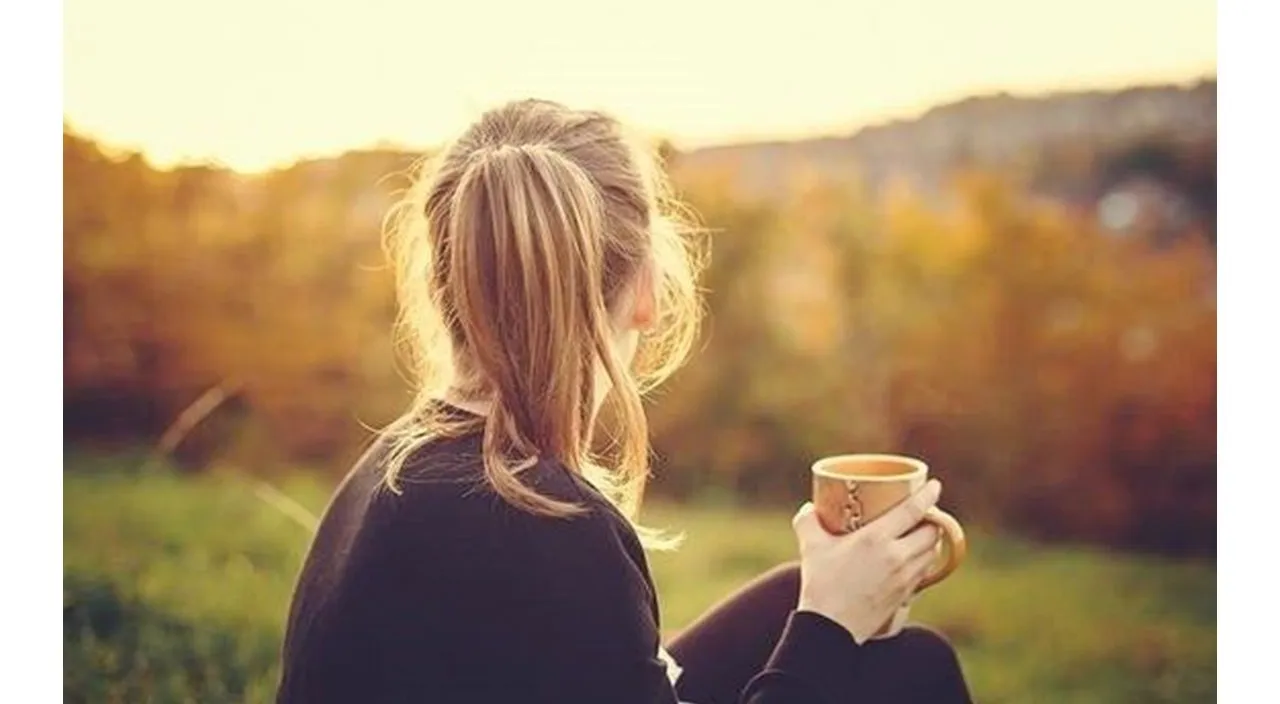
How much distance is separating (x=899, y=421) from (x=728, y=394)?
22cm

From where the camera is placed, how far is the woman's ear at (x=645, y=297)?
1.79 m

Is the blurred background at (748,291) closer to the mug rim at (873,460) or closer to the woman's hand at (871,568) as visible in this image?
the mug rim at (873,460)

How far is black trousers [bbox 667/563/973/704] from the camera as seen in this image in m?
1.89

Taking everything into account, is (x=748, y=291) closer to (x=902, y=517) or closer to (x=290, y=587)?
(x=902, y=517)

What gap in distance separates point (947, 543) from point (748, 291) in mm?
416

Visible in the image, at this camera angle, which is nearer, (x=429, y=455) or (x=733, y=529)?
(x=429, y=455)

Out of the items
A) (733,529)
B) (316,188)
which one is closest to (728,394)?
(733,529)

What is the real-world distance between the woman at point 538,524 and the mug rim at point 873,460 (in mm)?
31

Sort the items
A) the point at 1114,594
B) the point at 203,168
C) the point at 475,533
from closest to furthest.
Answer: the point at 475,533 → the point at 1114,594 → the point at 203,168

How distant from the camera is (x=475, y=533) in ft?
5.22

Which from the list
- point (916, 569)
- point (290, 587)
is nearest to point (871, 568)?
point (916, 569)

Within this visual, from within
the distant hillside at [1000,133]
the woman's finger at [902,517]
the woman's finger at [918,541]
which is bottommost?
the woman's finger at [918,541]

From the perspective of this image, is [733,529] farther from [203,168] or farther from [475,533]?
[203,168]

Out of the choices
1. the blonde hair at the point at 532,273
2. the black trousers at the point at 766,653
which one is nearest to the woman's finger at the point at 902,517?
the black trousers at the point at 766,653
